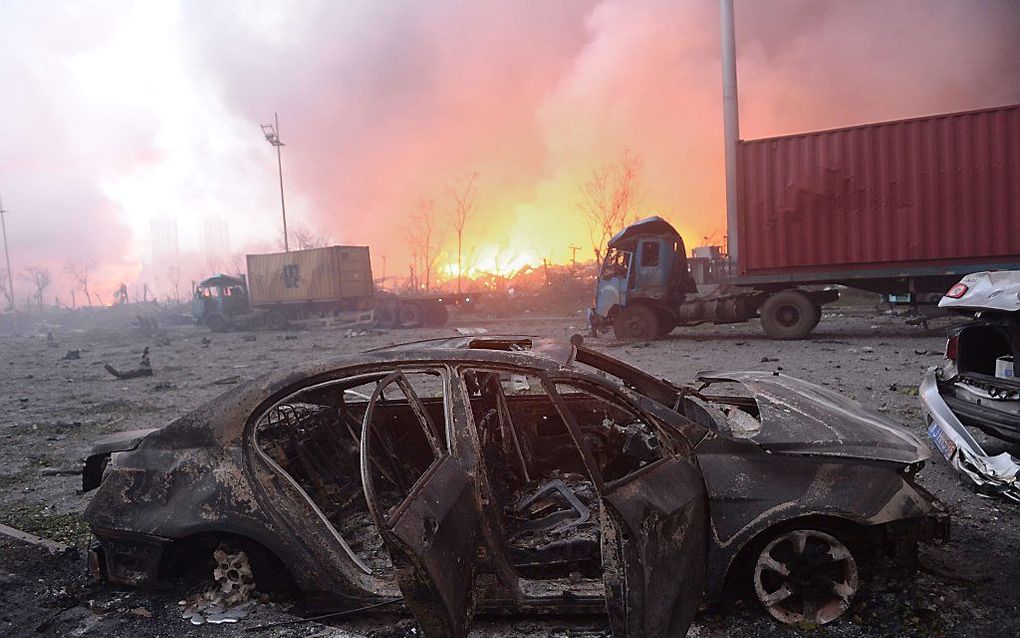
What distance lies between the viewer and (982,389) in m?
3.55

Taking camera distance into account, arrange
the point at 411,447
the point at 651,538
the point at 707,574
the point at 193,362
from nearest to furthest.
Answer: the point at 651,538 < the point at 707,574 < the point at 411,447 < the point at 193,362

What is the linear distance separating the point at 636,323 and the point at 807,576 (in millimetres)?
10012

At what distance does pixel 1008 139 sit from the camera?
9766 millimetres

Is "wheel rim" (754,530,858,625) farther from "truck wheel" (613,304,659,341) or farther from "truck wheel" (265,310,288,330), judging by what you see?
"truck wheel" (265,310,288,330)

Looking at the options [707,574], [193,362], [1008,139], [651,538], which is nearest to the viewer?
[651,538]

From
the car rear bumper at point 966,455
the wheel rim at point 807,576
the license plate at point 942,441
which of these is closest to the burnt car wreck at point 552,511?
the wheel rim at point 807,576

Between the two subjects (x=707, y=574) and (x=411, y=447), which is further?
(x=411, y=447)

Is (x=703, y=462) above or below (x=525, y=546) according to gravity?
above

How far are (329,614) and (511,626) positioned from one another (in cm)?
79

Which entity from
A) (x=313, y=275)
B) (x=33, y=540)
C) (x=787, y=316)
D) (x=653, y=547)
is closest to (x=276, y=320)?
(x=313, y=275)

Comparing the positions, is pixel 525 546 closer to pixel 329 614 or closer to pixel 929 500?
pixel 329 614

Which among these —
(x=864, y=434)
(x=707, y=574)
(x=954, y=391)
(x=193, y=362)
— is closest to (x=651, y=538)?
(x=707, y=574)

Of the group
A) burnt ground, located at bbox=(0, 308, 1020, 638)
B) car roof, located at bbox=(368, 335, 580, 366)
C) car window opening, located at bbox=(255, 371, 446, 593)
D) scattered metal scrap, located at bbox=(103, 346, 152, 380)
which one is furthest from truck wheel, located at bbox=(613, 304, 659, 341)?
scattered metal scrap, located at bbox=(103, 346, 152, 380)

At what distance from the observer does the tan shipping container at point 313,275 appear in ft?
78.2
